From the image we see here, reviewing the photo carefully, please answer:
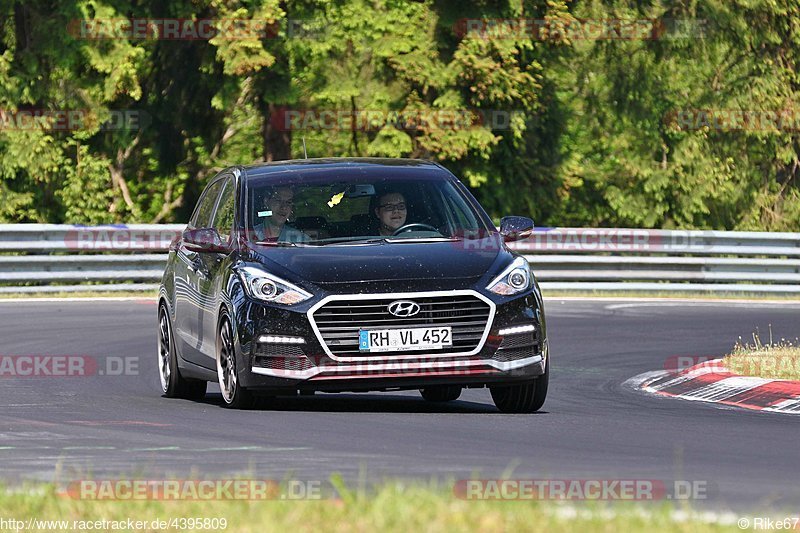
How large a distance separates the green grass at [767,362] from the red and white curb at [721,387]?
11 centimetres

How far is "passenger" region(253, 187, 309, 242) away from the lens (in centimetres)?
1155

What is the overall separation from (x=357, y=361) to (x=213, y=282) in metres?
1.59

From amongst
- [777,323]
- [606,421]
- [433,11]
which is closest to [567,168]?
[433,11]

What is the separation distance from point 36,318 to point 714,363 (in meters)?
9.14

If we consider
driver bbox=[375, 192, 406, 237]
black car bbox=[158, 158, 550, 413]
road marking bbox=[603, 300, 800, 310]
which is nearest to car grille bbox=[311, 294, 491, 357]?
black car bbox=[158, 158, 550, 413]

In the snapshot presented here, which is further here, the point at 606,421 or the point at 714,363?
the point at 714,363

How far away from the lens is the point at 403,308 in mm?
10578

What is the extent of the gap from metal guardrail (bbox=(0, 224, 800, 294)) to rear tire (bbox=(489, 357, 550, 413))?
13977 millimetres

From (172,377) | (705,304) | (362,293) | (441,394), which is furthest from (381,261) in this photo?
(705,304)

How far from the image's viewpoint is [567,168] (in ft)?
120

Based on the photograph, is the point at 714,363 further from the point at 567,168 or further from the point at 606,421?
the point at 567,168

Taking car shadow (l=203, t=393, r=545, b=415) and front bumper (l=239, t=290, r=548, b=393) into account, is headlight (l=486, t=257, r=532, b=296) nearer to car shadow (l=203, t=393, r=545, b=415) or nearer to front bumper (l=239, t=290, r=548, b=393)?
front bumper (l=239, t=290, r=548, b=393)

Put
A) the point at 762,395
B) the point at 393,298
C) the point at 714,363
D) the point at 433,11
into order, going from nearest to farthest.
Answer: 1. the point at 393,298
2. the point at 762,395
3. the point at 714,363
4. the point at 433,11

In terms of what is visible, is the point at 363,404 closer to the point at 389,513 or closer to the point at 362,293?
the point at 362,293
